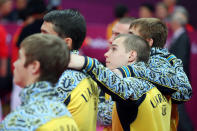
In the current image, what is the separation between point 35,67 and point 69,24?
30.5 inches

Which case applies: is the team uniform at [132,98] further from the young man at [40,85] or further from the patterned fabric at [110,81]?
the young man at [40,85]

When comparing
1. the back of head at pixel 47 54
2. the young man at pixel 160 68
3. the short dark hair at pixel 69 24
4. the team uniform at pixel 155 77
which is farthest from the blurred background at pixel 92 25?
the back of head at pixel 47 54

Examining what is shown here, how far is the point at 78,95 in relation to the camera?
2705 mm

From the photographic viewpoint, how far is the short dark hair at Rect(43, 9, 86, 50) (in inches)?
112

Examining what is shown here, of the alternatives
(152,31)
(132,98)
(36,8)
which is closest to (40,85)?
(132,98)

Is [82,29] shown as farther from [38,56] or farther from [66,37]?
[38,56]

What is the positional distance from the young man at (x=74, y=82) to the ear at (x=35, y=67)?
47 centimetres

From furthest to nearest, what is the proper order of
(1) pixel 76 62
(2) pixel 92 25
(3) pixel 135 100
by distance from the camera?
1. (2) pixel 92 25
2. (3) pixel 135 100
3. (1) pixel 76 62

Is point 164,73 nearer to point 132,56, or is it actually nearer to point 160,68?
point 160,68

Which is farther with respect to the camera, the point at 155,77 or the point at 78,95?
the point at 155,77

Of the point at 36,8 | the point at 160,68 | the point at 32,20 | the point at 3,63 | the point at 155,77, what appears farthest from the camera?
the point at 3,63

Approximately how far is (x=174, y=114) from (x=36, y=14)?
3.21 m

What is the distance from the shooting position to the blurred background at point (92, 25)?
633 cm

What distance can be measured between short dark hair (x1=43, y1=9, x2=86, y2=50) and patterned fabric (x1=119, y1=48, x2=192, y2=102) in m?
0.37
